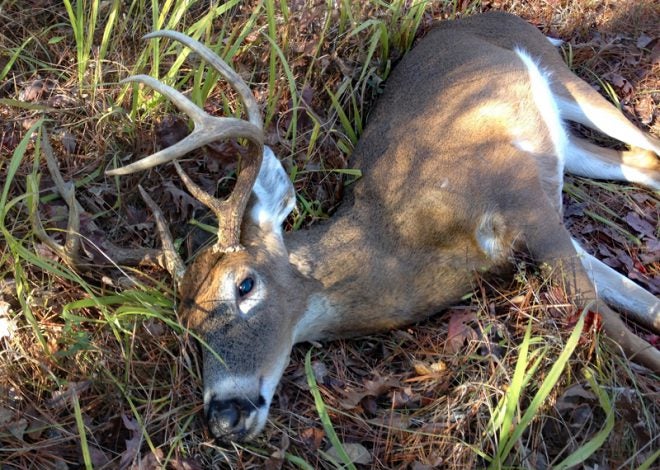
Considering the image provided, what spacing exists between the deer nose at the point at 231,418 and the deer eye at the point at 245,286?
493mm

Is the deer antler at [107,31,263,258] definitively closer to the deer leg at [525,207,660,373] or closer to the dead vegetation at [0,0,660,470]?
the dead vegetation at [0,0,660,470]

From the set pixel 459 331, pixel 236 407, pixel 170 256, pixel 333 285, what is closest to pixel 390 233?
pixel 333 285

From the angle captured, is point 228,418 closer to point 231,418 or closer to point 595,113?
point 231,418

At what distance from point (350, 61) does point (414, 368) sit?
2.17 metres

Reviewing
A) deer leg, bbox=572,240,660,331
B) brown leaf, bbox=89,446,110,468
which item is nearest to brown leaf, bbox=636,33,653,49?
A: deer leg, bbox=572,240,660,331

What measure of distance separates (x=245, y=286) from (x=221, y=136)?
703 mm

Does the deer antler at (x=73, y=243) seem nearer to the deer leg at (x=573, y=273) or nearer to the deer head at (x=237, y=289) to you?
the deer head at (x=237, y=289)

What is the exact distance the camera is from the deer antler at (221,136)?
2756mm

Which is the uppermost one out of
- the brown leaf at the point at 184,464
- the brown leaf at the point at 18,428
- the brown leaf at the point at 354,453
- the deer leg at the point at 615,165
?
the deer leg at the point at 615,165

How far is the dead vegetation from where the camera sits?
2.99 metres

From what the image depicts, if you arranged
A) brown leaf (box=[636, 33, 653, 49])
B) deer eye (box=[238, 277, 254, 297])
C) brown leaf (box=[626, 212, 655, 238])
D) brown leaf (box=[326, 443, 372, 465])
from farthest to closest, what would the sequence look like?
brown leaf (box=[636, 33, 653, 49]), brown leaf (box=[626, 212, 655, 238]), deer eye (box=[238, 277, 254, 297]), brown leaf (box=[326, 443, 372, 465])

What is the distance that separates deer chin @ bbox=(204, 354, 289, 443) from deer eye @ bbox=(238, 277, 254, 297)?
39cm

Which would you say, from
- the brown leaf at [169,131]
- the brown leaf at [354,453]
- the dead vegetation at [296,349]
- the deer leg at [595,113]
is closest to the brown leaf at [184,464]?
the dead vegetation at [296,349]

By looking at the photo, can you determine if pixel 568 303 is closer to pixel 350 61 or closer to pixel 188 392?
pixel 188 392
